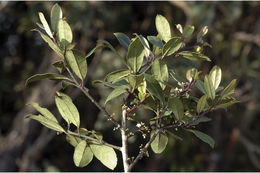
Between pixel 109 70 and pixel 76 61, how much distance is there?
92.0 inches

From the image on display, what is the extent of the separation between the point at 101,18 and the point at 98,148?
2.37 meters

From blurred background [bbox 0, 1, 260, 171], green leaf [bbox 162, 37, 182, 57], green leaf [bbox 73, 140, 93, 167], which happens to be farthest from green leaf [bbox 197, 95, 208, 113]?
blurred background [bbox 0, 1, 260, 171]

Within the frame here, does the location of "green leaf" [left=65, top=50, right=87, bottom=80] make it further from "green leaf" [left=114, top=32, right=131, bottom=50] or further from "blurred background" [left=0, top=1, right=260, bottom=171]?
"blurred background" [left=0, top=1, right=260, bottom=171]

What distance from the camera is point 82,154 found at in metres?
0.68

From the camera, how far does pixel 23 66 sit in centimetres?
338

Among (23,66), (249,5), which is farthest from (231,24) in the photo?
(23,66)

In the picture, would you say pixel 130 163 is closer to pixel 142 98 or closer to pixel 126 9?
pixel 142 98

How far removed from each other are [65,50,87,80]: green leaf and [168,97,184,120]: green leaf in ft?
0.57

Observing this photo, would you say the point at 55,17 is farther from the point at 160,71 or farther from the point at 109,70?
the point at 109,70

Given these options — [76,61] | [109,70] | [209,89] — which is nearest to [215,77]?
[209,89]

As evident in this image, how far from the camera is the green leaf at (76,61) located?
663 millimetres

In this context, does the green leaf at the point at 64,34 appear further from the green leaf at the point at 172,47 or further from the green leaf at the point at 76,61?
the green leaf at the point at 172,47

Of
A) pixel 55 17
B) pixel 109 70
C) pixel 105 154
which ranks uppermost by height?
pixel 55 17

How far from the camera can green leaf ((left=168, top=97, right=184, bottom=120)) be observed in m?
0.63
